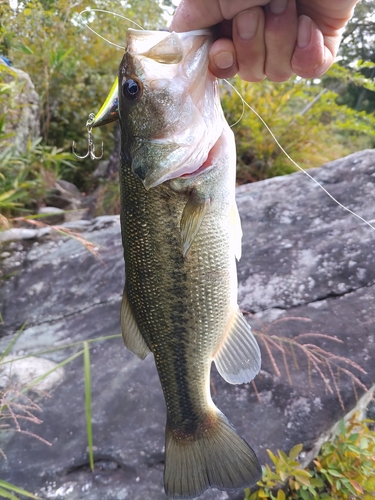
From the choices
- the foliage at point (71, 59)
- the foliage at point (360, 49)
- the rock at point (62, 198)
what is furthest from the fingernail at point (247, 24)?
the foliage at point (360, 49)

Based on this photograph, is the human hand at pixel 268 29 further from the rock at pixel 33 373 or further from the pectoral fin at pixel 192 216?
the rock at pixel 33 373

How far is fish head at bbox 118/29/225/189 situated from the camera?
106 centimetres

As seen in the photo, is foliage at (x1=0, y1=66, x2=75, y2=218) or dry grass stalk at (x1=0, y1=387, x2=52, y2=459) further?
foliage at (x1=0, y1=66, x2=75, y2=218)

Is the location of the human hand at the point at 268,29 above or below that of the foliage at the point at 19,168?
above

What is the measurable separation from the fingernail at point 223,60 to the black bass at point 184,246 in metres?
0.04

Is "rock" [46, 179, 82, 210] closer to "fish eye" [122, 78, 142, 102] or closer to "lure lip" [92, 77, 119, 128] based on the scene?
"lure lip" [92, 77, 119, 128]

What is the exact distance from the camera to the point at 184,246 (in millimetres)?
1159

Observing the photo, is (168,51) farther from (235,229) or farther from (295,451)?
(295,451)

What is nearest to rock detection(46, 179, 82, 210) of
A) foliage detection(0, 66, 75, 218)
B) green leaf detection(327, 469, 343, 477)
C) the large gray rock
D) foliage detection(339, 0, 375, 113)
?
foliage detection(0, 66, 75, 218)

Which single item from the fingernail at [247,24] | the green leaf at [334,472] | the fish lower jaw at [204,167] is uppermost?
the fingernail at [247,24]

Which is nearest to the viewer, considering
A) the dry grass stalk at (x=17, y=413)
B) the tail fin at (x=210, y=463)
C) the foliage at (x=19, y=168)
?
the tail fin at (x=210, y=463)

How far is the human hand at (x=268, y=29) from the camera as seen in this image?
1097 mm

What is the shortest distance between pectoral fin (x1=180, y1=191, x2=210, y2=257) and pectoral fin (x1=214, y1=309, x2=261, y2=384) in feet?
1.16

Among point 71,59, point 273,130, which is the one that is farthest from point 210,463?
point 71,59
